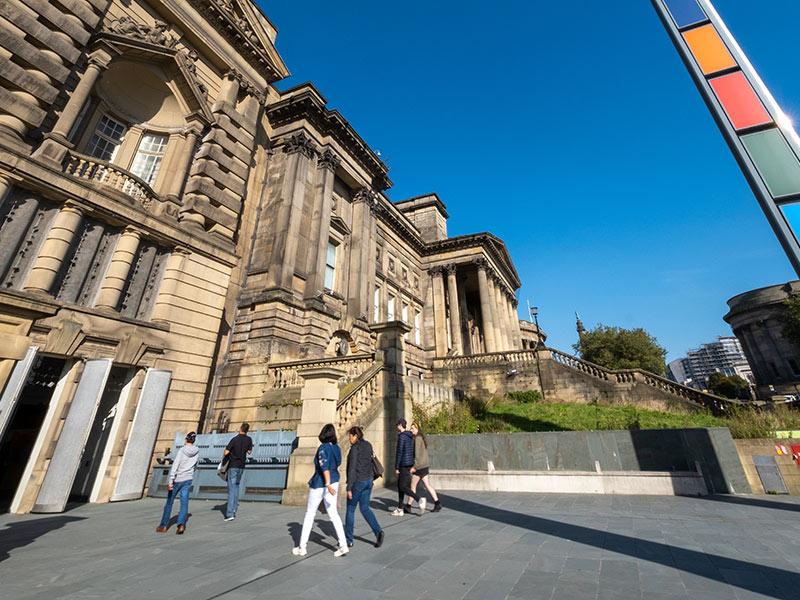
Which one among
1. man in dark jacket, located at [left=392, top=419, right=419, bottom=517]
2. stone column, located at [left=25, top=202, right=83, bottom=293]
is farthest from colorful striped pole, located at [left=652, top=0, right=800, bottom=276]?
stone column, located at [left=25, top=202, right=83, bottom=293]

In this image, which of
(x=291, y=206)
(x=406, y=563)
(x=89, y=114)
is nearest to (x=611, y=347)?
(x=291, y=206)

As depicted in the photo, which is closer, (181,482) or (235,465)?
(181,482)

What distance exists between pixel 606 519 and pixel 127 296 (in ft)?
46.0

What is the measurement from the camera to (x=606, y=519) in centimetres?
636

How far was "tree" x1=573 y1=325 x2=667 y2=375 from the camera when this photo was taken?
3888 cm

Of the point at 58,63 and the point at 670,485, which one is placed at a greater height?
the point at 58,63

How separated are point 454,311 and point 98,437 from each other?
27457 millimetres

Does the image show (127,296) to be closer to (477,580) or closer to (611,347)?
(477,580)

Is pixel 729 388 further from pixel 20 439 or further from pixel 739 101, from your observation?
pixel 20 439

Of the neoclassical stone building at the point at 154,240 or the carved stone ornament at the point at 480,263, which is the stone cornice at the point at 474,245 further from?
the neoclassical stone building at the point at 154,240

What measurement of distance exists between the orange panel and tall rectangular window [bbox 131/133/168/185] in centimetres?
1653

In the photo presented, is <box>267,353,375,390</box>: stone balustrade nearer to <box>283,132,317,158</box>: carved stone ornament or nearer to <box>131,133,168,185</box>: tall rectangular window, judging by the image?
<box>131,133,168,185</box>: tall rectangular window

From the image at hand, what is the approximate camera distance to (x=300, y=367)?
13789 millimetres

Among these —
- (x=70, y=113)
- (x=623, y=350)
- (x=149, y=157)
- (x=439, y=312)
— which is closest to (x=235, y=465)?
(x=70, y=113)
